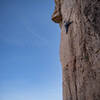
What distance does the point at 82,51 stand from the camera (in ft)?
26.3

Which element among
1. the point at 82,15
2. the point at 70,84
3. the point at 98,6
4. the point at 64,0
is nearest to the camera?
the point at 98,6

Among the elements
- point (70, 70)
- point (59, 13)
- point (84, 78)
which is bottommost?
point (84, 78)

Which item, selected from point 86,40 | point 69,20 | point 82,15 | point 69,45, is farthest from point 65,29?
point 86,40

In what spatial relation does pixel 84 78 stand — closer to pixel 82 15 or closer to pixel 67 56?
pixel 67 56

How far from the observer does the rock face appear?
704cm

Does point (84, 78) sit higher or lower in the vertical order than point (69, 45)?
lower

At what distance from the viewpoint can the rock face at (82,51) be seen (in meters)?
7.04

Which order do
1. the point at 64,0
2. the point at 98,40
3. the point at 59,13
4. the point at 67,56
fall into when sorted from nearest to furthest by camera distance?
the point at 98,40 → the point at 67,56 → the point at 64,0 → the point at 59,13

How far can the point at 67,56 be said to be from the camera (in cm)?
982

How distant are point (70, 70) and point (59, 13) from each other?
5377 mm

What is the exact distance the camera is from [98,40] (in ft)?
23.1

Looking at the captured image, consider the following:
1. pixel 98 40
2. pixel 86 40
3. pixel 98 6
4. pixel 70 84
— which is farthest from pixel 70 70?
pixel 98 6

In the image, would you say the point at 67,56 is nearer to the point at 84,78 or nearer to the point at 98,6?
the point at 84,78

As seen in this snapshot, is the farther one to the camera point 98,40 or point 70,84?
point 70,84
